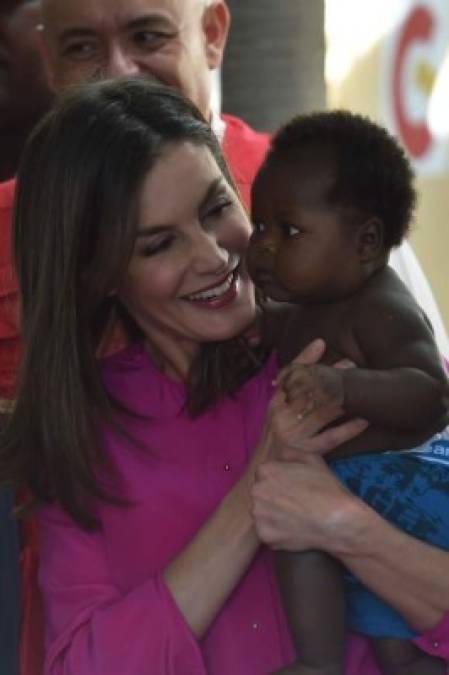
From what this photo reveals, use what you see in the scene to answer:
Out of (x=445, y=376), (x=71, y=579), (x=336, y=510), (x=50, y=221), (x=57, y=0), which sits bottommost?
(x=71, y=579)

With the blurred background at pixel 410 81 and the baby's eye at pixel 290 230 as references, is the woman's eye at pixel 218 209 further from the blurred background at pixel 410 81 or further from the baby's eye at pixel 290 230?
the blurred background at pixel 410 81

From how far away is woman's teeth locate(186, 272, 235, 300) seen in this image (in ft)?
6.38

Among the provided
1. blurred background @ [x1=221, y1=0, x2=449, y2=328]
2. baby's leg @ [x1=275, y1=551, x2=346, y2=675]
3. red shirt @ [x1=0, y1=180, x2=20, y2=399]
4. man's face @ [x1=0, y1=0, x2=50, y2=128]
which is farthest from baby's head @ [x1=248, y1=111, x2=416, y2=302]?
blurred background @ [x1=221, y1=0, x2=449, y2=328]

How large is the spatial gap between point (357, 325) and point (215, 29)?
1165 mm

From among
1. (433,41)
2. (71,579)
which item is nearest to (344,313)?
(71,579)

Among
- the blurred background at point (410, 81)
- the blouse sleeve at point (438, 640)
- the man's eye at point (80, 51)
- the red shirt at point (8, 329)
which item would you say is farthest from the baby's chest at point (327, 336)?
the blurred background at point (410, 81)

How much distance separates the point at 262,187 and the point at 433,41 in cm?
198

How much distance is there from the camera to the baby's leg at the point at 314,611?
6.07 ft

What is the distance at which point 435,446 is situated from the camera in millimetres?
1904

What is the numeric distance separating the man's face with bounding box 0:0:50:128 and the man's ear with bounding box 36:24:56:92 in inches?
0.5

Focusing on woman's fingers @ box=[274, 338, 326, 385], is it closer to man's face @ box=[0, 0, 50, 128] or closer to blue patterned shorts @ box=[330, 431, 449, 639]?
blue patterned shorts @ box=[330, 431, 449, 639]

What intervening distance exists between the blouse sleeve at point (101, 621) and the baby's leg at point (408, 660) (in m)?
0.28

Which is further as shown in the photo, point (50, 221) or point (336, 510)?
point (50, 221)

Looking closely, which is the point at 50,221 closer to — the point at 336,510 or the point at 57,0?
the point at 336,510
